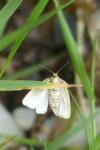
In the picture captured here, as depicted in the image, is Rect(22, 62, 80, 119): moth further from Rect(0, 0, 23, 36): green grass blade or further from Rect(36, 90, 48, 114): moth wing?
Rect(0, 0, 23, 36): green grass blade

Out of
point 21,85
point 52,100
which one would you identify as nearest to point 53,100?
point 52,100

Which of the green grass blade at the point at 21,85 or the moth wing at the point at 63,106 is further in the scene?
the moth wing at the point at 63,106

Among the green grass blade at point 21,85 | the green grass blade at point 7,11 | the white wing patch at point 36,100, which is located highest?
the green grass blade at point 7,11

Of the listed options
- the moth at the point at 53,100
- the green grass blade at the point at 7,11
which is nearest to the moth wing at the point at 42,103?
the moth at the point at 53,100

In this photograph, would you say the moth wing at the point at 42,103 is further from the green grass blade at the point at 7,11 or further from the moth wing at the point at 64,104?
the green grass blade at the point at 7,11

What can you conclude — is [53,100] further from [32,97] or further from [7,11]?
[7,11]

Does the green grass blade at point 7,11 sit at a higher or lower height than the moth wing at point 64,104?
higher

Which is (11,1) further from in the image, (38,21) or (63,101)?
(63,101)

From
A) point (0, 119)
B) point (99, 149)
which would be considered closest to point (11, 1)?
point (99, 149)
